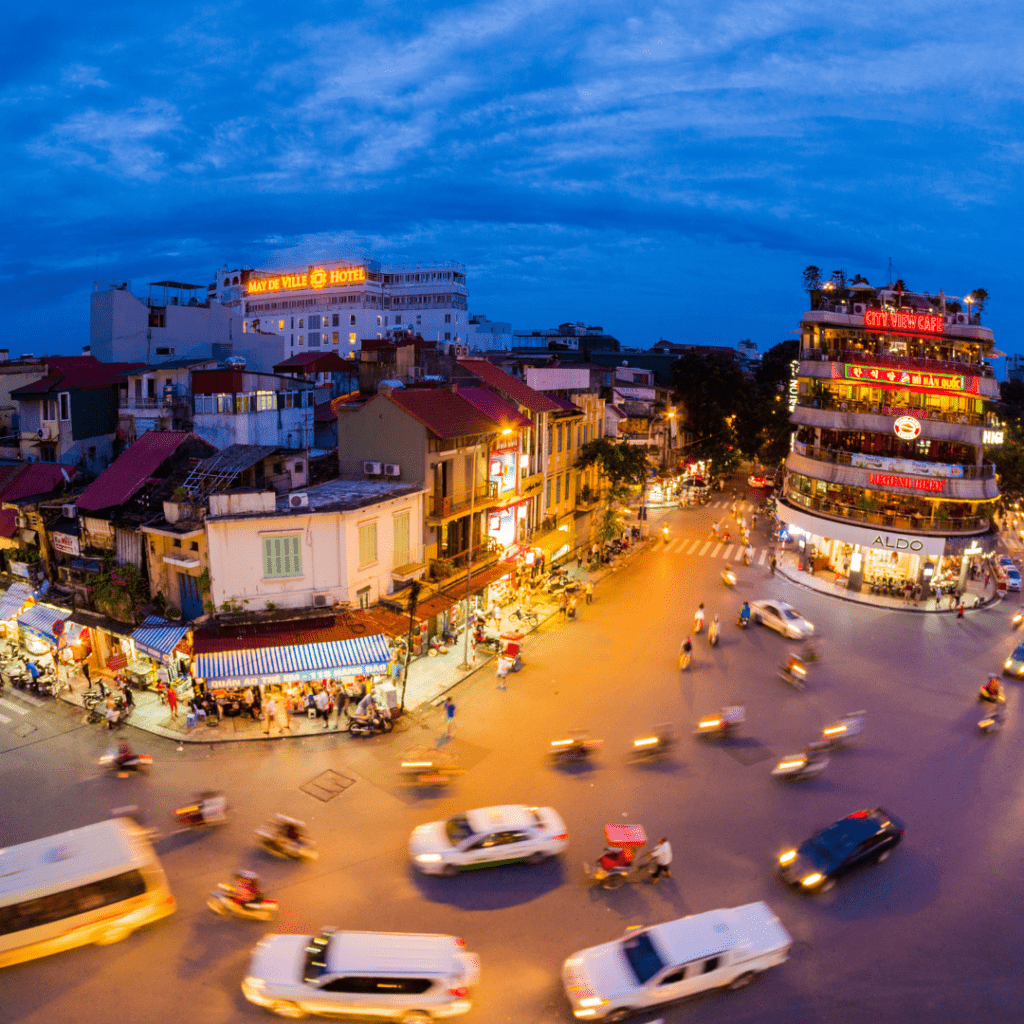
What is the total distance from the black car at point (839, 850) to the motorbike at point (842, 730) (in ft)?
16.0

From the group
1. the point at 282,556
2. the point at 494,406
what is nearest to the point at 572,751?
the point at 282,556

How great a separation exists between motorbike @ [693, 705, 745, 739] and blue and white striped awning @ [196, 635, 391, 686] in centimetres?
1024

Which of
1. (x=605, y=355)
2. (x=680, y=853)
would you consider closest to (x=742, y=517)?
A: (x=605, y=355)

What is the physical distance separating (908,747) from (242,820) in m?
19.6

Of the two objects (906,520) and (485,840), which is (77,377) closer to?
(485,840)

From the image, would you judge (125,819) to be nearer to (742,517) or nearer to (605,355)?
(742,517)

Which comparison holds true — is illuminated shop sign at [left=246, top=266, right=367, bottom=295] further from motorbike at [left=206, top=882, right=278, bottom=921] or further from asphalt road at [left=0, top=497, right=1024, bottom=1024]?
motorbike at [left=206, top=882, right=278, bottom=921]

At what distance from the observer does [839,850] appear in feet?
51.6

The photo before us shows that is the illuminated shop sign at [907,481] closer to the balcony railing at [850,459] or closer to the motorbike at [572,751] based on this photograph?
the balcony railing at [850,459]

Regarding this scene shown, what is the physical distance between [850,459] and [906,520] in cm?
462

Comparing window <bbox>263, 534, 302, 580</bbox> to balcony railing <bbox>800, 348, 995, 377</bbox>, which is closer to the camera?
window <bbox>263, 534, 302, 580</bbox>

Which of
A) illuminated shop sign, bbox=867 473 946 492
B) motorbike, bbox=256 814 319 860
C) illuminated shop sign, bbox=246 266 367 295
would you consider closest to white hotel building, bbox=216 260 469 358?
illuminated shop sign, bbox=246 266 367 295

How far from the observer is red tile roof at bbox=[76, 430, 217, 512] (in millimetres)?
23795

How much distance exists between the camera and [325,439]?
117 feet
